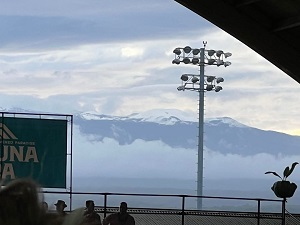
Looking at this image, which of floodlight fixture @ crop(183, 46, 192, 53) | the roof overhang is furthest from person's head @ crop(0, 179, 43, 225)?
floodlight fixture @ crop(183, 46, 192, 53)

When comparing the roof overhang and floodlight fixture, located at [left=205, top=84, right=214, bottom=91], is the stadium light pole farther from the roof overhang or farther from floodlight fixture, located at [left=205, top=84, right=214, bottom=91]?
the roof overhang

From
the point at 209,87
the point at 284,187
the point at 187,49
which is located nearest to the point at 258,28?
the point at 284,187

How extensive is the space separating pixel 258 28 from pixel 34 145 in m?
6.34

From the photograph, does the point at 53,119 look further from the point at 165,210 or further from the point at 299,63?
the point at 299,63

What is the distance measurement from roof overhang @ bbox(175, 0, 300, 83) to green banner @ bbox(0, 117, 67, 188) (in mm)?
5488

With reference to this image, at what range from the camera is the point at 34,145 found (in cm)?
1511

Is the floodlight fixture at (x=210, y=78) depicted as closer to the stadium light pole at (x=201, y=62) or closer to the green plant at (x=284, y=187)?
the stadium light pole at (x=201, y=62)

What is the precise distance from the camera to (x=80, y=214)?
48.3 inches

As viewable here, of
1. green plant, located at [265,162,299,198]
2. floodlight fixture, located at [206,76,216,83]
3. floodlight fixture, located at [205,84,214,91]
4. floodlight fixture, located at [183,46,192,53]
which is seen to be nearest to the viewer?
green plant, located at [265,162,299,198]

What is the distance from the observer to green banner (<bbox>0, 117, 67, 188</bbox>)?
14727 mm

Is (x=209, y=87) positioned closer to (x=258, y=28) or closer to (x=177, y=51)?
(x=177, y=51)

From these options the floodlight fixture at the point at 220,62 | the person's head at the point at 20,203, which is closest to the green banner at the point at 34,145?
the person's head at the point at 20,203

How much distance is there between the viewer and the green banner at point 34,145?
14727mm

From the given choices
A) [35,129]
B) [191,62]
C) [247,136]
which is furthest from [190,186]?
[35,129]
